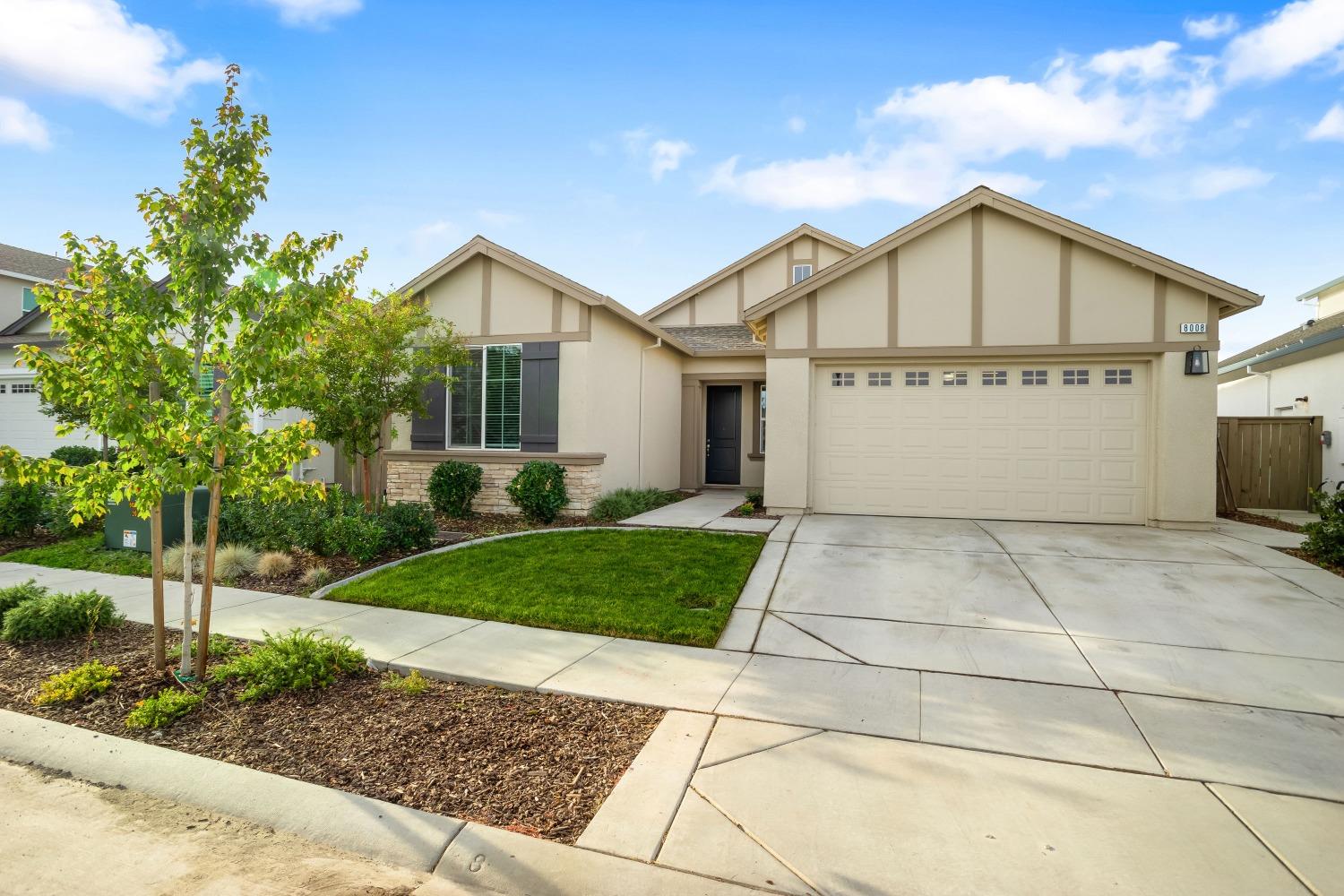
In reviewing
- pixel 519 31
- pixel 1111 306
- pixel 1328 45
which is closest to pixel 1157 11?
pixel 1328 45

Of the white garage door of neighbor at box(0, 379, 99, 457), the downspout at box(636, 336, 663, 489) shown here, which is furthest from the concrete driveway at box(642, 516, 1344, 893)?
the white garage door of neighbor at box(0, 379, 99, 457)

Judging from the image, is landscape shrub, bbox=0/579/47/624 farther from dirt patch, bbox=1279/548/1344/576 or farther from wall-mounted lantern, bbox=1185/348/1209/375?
wall-mounted lantern, bbox=1185/348/1209/375

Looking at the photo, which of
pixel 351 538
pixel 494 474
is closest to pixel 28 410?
pixel 494 474

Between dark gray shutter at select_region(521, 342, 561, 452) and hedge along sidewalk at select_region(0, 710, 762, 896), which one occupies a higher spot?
dark gray shutter at select_region(521, 342, 561, 452)

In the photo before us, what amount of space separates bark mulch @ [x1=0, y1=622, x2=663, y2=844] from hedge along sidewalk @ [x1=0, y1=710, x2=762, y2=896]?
0.10 meters

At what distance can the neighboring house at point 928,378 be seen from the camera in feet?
Result: 30.4

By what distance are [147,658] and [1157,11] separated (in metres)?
12.8

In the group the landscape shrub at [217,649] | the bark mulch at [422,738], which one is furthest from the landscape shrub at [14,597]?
the landscape shrub at [217,649]

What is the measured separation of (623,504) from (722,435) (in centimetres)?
514

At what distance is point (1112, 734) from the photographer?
3.40 meters

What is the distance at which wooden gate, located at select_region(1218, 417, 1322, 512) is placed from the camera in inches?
453

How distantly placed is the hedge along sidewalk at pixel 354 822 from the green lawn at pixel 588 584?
97.0 inches

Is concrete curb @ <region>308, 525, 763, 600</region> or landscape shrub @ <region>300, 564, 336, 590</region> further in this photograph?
landscape shrub @ <region>300, 564, 336, 590</region>

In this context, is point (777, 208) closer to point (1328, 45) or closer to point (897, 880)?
point (1328, 45)
